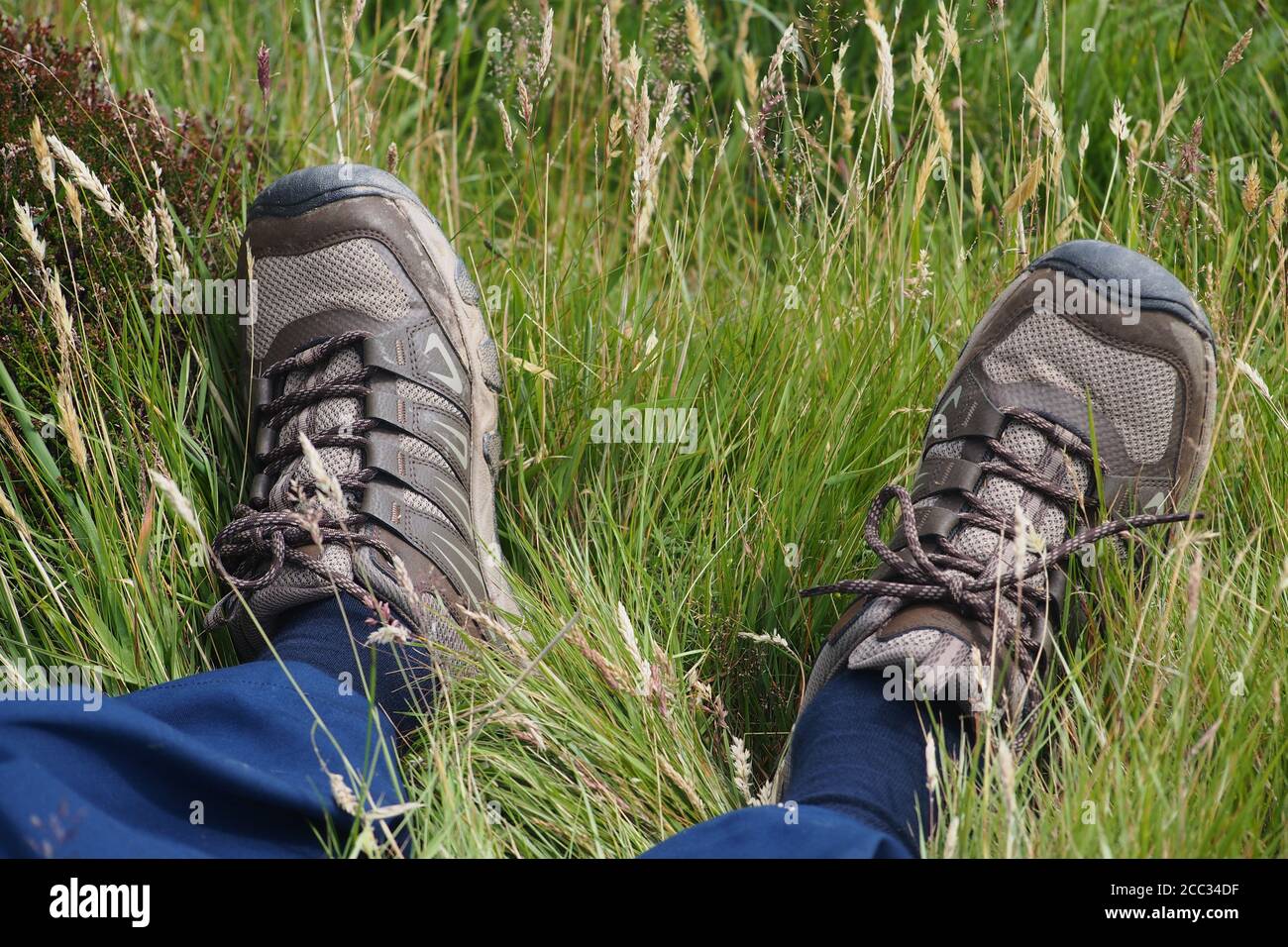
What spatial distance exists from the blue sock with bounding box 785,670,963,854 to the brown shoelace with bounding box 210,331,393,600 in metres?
0.69

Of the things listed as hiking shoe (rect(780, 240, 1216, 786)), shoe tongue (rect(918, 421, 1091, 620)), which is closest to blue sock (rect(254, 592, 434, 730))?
hiking shoe (rect(780, 240, 1216, 786))

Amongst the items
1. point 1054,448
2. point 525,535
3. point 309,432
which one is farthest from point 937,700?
point 309,432

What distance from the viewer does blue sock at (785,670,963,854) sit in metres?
1.50

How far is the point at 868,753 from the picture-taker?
5.25 feet

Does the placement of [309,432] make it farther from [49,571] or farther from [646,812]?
[646,812]

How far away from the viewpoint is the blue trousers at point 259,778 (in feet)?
4.34

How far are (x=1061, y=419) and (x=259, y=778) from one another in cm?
147

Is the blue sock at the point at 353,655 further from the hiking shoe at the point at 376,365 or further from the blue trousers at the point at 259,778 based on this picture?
the hiking shoe at the point at 376,365

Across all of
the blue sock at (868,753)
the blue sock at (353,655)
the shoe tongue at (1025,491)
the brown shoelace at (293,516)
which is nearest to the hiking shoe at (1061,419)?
the shoe tongue at (1025,491)

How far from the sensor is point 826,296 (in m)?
2.20

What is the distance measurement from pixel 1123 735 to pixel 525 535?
1.14 meters

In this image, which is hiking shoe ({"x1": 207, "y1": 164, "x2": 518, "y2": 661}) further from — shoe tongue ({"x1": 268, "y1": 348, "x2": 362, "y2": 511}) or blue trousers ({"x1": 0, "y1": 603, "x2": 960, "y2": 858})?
blue trousers ({"x1": 0, "y1": 603, "x2": 960, "y2": 858})

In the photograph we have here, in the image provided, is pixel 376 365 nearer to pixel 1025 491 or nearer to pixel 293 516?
pixel 293 516

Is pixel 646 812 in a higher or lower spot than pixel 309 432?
lower
